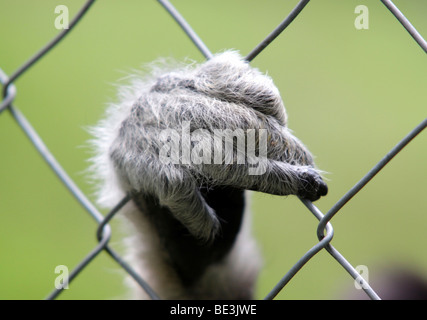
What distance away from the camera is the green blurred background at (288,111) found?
2861 mm

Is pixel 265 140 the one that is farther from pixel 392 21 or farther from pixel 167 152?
pixel 392 21

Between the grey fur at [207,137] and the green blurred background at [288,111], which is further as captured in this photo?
the green blurred background at [288,111]

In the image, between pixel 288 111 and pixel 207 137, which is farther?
pixel 288 111

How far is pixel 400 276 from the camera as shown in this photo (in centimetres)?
197

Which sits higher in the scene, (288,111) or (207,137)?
(207,137)

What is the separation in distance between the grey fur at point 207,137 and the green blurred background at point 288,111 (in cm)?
153

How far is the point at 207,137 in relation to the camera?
0.91 metres

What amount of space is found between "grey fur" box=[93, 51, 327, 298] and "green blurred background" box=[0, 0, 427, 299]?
1.53m

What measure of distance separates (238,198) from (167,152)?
244mm

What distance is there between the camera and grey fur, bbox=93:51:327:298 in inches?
35.2

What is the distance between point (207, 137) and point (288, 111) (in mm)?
2307
